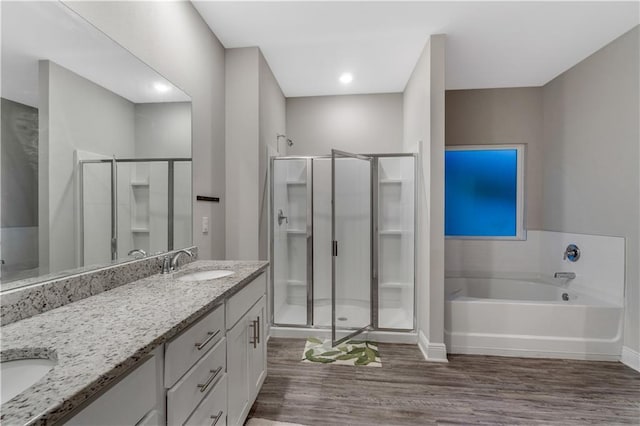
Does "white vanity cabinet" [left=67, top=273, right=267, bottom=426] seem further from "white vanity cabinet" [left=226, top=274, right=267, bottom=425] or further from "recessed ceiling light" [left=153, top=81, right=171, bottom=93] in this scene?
"recessed ceiling light" [left=153, top=81, right=171, bottom=93]

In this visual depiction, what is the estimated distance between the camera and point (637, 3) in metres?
2.02

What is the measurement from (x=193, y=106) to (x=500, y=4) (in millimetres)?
2382

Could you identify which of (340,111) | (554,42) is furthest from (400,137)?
(554,42)

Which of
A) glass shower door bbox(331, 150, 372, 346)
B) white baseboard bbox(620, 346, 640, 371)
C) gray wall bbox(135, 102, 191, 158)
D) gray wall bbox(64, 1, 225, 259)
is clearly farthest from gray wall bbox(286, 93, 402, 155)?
white baseboard bbox(620, 346, 640, 371)

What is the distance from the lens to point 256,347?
5.69ft

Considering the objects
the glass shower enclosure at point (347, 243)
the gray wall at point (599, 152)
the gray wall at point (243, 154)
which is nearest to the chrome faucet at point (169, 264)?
the gray wall at point (243, 154)

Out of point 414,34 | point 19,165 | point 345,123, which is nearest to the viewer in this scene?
point 19,165

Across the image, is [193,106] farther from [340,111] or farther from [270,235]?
[340,111]

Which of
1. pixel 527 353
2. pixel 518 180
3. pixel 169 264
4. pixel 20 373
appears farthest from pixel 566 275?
pixel 20 373

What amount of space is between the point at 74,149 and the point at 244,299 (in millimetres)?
1027

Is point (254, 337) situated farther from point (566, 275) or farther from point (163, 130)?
point (566, 275)

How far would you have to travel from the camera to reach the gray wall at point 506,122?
11.0ft

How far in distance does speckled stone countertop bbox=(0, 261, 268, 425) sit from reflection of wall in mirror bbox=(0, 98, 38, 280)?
0.21m

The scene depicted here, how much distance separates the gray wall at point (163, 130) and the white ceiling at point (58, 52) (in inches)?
3.8
